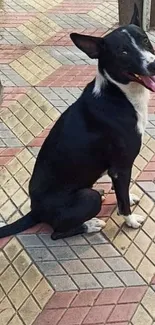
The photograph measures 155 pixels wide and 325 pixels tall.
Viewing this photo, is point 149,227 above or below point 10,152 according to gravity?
below

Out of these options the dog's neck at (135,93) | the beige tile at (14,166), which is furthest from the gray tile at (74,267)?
the beige tile at (14,166)

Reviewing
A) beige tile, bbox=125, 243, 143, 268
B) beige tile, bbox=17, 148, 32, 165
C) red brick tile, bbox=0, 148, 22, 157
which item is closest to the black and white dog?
beige tile, bbox=125, 243, 143, 268

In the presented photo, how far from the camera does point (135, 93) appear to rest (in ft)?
12.3

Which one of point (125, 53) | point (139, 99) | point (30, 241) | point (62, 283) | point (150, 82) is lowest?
point (62, 283)

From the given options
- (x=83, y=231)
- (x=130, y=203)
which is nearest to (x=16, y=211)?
(x=83, y=231)

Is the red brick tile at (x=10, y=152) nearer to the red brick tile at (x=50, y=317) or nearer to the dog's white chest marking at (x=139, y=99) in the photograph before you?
the dog's white chest marking at (x=139, y=99)

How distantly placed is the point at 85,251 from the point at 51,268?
11.3 inches

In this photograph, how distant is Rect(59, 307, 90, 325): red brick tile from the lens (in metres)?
3.68

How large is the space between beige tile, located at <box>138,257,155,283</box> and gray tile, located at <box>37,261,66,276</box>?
21.5 inches

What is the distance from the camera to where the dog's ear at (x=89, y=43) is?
3.49 metres

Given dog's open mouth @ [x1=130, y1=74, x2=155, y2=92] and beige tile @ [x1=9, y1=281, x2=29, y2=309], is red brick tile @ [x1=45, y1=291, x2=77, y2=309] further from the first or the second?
dog's open mouth @ [x1=130, y1=74, x2=155, y2=92]

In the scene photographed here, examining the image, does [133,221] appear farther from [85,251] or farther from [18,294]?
[18,294]

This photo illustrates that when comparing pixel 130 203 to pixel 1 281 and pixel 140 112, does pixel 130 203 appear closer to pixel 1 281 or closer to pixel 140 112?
pixel 140 112

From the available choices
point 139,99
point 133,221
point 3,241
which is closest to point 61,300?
point 3,241
